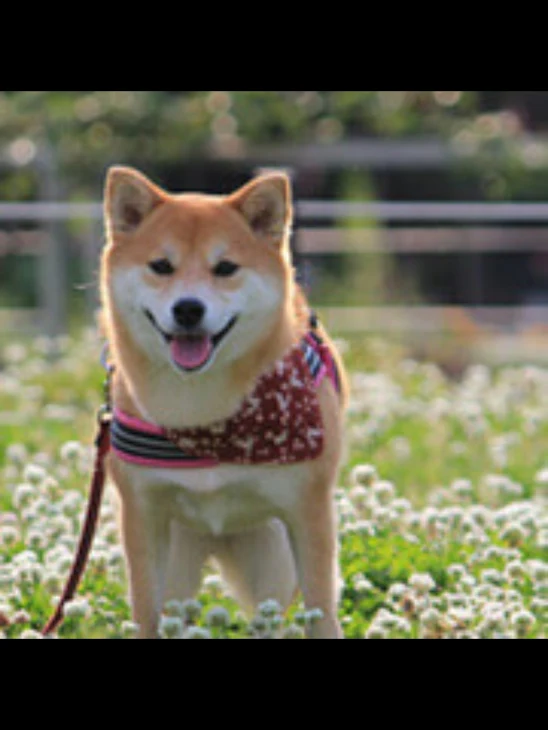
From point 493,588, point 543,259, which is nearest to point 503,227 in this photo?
point 543,259

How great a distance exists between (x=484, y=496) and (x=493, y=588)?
69.9 inches

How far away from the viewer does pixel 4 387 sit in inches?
336

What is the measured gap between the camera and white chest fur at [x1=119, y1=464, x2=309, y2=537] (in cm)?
373

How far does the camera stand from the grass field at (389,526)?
394 cm

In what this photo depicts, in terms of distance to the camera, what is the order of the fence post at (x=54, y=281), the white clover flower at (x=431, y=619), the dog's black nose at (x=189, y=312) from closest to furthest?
the dog's black nose at (x=189, y=312), the white clover flower at (x=431, y=619), the fence post at (x=54, y=281)

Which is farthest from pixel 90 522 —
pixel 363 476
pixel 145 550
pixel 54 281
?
pixel 54 281

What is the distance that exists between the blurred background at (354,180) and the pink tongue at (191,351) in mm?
7098

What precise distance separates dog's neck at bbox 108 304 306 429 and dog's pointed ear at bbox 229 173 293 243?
23 cm

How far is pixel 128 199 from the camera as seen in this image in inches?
147

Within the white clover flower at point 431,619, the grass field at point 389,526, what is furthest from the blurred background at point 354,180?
the white clover flower at point 431,619

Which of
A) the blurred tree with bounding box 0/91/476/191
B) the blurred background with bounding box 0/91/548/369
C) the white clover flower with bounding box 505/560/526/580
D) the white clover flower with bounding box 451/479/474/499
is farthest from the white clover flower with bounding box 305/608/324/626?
the blurred tree with bounding box 0/91/476/191

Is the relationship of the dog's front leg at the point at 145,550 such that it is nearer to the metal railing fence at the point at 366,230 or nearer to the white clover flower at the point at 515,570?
the white clover flower at the point at 515,570

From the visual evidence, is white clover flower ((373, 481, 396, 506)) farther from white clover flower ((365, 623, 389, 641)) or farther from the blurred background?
the blurred background

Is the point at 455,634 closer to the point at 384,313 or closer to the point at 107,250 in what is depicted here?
the point at 107,250
